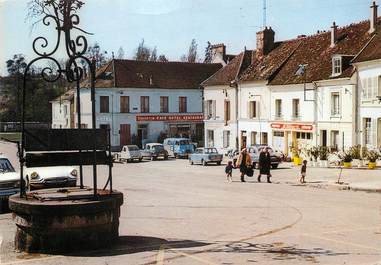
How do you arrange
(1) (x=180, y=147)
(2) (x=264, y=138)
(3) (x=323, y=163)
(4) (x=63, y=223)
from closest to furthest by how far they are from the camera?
(4) (x=63, y=223) → (3) (x=323, y=163) → (2) (x=264, y=138) → (1) (x=180, y=147)

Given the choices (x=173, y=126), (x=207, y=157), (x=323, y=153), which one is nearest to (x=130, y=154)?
(x=207, y=157)

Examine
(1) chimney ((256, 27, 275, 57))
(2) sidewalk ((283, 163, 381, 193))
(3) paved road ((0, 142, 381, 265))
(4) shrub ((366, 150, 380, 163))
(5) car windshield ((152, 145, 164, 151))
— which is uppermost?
(1) chimney ((256, 27, 275, 57))

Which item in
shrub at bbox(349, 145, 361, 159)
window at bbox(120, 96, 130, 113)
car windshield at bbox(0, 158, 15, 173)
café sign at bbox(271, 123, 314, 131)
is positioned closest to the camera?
car windshield at bbox(0, 158, 15, 173)

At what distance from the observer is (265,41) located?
171 ft

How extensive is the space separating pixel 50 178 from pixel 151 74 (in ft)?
153

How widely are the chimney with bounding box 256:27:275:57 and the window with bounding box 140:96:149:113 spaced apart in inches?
667

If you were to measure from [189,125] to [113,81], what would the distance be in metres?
10.9

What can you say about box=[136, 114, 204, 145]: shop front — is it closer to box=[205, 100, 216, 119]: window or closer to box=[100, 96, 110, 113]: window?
box=[100, 96, 110, 113]: window

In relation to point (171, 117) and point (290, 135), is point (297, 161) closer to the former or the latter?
point (290, 135)

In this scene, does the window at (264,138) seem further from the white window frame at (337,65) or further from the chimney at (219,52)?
the chimney at (219,52)

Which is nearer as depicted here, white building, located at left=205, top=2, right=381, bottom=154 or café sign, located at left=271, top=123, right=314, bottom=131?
white building, located at left=205, top=2, right=381, bottom=154

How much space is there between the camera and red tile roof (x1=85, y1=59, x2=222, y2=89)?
62844 millimetres

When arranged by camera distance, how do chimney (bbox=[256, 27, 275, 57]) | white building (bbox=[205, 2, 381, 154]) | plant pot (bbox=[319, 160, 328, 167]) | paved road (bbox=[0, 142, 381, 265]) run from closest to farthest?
paved road (bbox=[0, 142, 381, 265]), plant pot (bbox=[319, 160, 328, 167]), white building (bbox=[205, 2, 381, 154]), chimney (bbox=[256, 27, 275, 57])

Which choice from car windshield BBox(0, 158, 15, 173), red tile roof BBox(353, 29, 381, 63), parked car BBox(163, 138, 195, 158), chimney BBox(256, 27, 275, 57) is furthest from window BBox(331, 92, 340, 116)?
car windshield BBox(0, 158, 15, 173)
